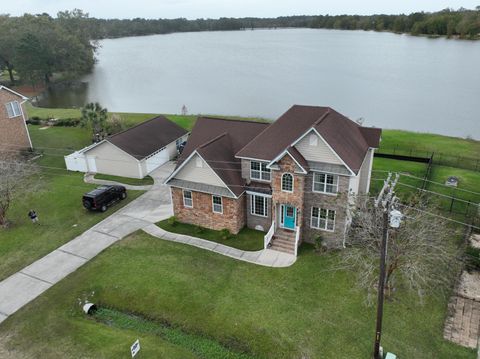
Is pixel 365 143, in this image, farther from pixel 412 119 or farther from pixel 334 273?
pixel 412 119

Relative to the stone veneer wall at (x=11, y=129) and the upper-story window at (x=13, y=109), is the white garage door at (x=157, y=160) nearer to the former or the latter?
the stone veneer wall at (x=11, y=129)

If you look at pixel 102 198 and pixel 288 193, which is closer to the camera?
pixel 288 193

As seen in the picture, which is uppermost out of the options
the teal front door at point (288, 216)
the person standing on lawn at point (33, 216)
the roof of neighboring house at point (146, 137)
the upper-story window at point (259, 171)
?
the upper-story window at point (259, 171)

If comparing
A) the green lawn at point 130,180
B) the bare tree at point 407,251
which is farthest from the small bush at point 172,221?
the bare tree at point 407,251

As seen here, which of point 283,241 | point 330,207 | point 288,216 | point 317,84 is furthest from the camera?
point 317,84

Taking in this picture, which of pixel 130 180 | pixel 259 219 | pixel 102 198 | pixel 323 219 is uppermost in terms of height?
pixel 323 219

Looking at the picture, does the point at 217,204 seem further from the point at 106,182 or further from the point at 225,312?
the point at 106,182

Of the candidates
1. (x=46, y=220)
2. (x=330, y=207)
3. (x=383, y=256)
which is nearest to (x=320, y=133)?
(x=330, y=207)

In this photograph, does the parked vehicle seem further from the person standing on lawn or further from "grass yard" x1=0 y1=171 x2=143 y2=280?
the person standing on lawn
